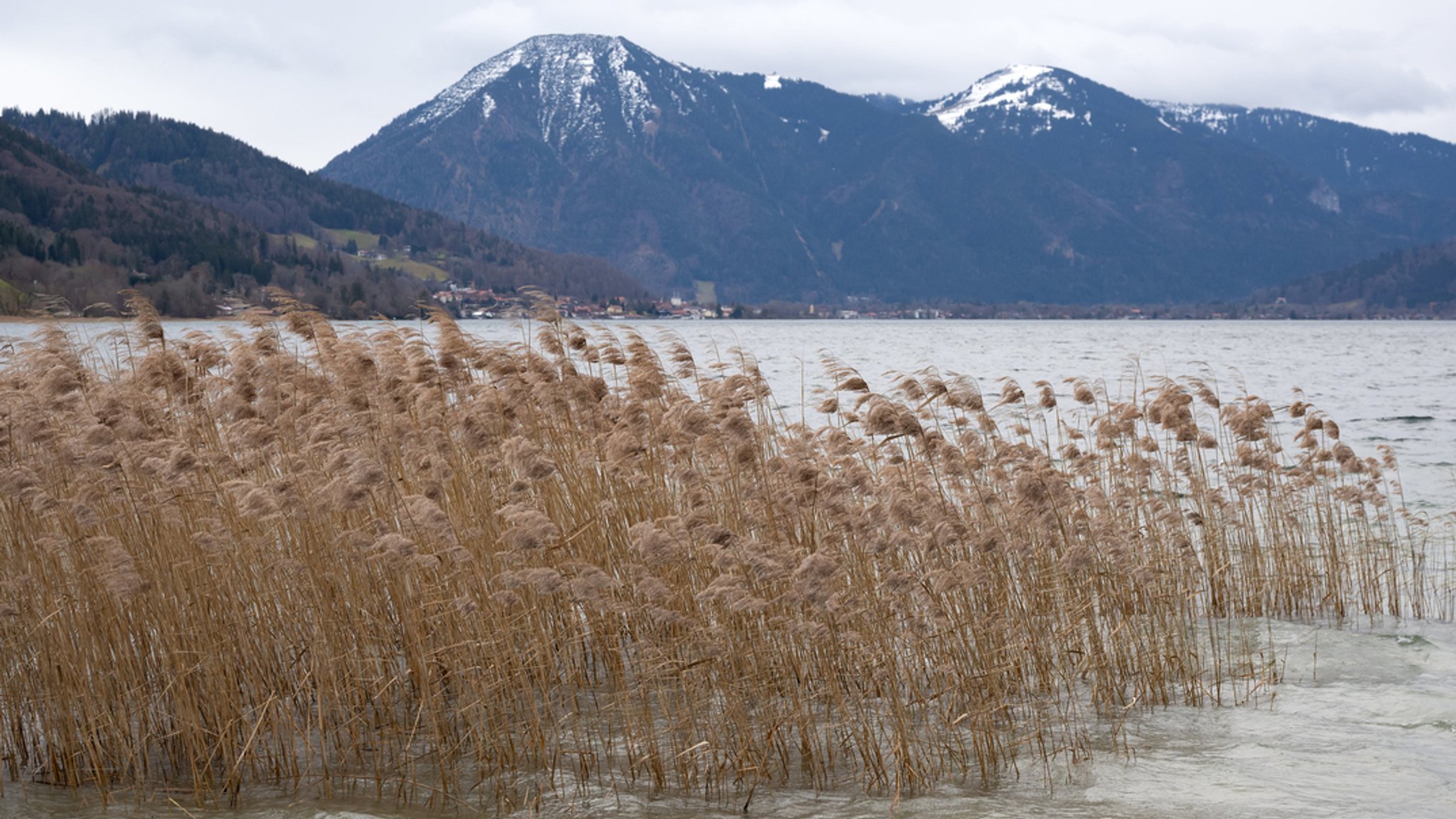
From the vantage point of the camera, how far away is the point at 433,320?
9.71 m

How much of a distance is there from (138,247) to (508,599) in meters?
137

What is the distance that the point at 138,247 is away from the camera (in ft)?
412

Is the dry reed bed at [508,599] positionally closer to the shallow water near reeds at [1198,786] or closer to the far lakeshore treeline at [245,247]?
the shallow water near reeds at [1198,786]

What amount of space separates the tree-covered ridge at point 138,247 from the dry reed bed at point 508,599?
82.4 meters

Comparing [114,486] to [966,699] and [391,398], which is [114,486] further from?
[966,699]

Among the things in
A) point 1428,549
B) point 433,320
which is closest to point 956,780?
point 433,320

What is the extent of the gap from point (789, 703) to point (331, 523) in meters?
3.25

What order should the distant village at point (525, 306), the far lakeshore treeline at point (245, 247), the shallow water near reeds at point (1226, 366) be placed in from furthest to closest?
the far lakeshore treeline at point (245, 247), the shallow water near reeds at point (1226, 366), the distant village at point (525, 306)

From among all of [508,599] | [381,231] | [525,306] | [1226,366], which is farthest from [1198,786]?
[381,231]

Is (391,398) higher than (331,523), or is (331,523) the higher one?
(391,398)

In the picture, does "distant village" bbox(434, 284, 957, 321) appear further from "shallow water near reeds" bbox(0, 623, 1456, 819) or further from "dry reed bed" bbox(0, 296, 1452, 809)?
"shallow water near reeds" bbox(0, 623, 1456, 819)

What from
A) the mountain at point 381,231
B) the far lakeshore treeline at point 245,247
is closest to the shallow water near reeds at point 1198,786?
the far lakeshore treeline at point 245,247

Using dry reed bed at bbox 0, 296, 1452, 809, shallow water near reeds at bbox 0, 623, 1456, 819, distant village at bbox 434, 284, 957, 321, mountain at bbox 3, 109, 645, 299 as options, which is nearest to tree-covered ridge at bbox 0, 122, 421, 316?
distant village at bbox 434, 284, 957, 321

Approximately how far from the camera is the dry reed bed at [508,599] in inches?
243
